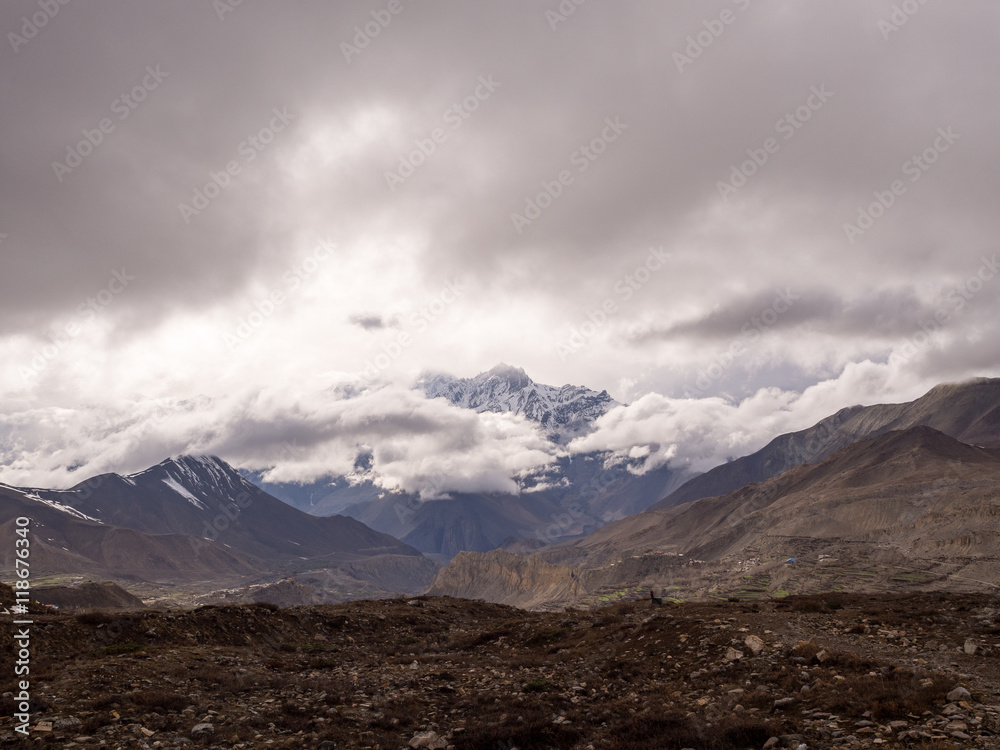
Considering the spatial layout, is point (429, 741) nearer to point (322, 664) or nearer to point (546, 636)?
point (322, 664)

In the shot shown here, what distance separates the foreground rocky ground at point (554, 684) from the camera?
1570 cm

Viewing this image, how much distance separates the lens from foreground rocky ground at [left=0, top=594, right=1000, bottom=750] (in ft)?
51.5

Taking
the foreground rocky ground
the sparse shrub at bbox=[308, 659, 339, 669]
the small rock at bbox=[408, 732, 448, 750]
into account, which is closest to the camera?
the foreground rocky ground

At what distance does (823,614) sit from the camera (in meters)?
32.2

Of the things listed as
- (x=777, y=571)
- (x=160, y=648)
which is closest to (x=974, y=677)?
(x=160, y=648)

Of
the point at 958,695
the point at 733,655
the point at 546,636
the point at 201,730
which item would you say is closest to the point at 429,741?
the point at 201,730

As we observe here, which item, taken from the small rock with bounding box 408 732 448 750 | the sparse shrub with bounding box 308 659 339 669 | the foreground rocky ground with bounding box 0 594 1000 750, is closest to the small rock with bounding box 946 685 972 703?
the foreground rocky ground with bounding box 0 594 1000 750

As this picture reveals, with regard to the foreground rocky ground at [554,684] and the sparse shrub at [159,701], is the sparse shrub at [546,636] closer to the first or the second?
the foreground rocky ground at [554,684]

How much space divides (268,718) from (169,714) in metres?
3.32

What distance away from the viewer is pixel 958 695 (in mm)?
15359

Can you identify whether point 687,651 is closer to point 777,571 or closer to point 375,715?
point 375,715

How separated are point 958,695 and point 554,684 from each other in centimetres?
1300

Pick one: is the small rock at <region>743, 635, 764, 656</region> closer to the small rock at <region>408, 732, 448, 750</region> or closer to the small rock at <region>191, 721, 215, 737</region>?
the small rock at <region>408, 732, 448, 750</region>

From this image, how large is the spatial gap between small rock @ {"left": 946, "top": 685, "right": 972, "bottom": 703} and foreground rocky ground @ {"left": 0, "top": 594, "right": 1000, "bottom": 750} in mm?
31
